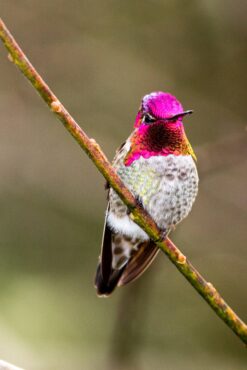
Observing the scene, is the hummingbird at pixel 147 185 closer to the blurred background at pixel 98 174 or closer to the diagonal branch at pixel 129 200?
the diagonal branch at pixel 129 200

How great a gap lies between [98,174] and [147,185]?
7.34ft

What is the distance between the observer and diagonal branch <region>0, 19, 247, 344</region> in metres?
1.59

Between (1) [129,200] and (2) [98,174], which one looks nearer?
(1) [129,200]

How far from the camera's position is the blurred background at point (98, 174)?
494cm

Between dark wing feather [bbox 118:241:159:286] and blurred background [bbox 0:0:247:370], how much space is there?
166cm

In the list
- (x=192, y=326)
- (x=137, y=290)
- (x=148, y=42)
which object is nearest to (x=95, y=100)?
(x=148, y=42)

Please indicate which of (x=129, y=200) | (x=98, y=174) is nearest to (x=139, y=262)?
(x=129, y=200)

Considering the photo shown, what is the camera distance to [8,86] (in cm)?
555

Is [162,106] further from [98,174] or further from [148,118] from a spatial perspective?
[98,174]

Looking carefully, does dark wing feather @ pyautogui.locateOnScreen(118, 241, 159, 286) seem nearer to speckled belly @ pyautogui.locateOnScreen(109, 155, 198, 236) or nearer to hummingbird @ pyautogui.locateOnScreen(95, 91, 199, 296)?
hummingbird @ pyautogui.locateOnScreen(95, 91, 199, 296)

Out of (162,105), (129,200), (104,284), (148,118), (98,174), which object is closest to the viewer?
(129,200)

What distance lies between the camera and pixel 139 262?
3061mm

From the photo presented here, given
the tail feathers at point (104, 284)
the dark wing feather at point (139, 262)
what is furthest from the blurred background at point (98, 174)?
the tail feathers at point (104, 284)

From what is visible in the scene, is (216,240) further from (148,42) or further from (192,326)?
A: (148,42)
